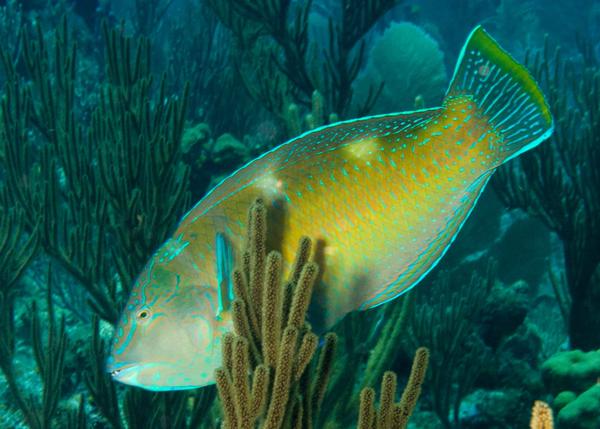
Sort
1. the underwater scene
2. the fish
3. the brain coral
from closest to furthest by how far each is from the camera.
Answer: the underwater scene → the fish → the brain coral

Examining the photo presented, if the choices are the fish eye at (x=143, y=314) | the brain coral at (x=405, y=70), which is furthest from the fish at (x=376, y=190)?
the brain coral at (x=405, y=70)

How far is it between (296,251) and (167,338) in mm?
478

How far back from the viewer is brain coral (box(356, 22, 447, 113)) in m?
9.98

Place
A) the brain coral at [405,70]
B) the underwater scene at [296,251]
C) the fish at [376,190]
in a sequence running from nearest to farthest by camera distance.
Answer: the underwater scene at [296,251], the fish at [376,190], the brain coral at [405,70]

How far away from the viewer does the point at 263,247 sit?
1.43 metres

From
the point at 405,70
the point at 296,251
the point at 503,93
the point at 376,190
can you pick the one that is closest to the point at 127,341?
the point at 296,251

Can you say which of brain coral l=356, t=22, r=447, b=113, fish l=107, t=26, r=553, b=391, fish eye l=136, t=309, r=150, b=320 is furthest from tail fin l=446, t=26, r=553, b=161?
brain coral l=356, t=22, r=447, b=113

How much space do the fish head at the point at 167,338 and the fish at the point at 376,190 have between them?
0.08m

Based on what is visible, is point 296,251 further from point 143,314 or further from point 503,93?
point 503,93

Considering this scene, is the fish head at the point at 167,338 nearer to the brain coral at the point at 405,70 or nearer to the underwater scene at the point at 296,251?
the underwater scene at the point at 296,251

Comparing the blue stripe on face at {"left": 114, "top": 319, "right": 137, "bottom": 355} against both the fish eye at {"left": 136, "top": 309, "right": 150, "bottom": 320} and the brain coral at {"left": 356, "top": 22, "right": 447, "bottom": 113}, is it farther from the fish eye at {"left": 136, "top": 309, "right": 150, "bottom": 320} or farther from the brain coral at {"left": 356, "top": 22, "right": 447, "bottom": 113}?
the brain coral at {"left": 356, "top": 22, "right": 447, "bottom": 113}

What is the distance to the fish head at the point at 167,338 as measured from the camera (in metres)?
1.48

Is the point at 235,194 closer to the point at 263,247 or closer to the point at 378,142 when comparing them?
the point at 263,247

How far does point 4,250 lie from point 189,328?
2013 mm
